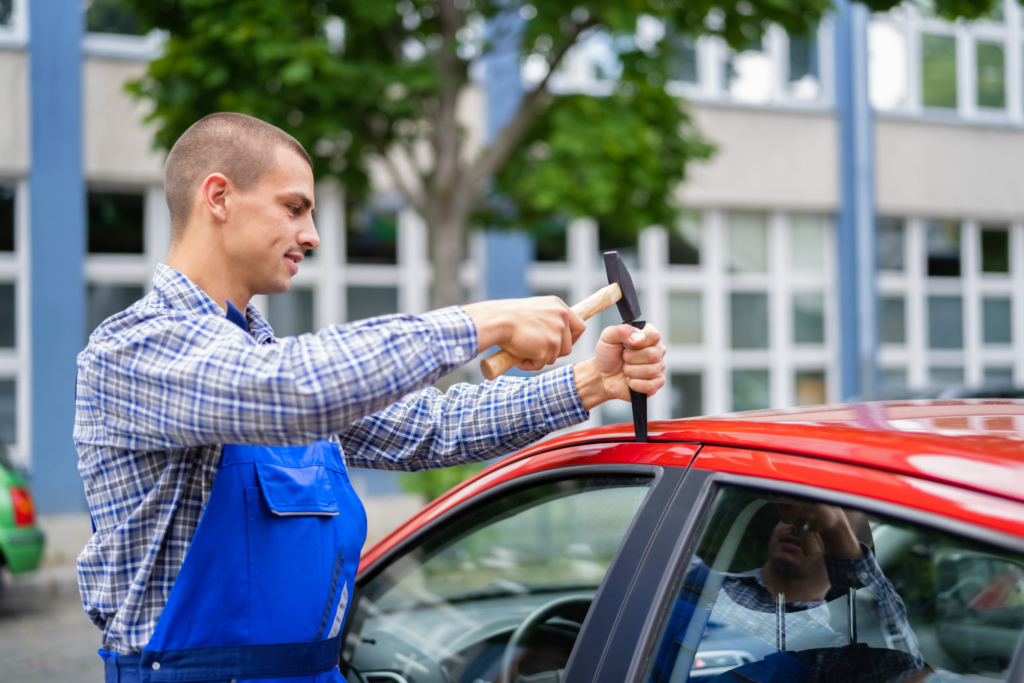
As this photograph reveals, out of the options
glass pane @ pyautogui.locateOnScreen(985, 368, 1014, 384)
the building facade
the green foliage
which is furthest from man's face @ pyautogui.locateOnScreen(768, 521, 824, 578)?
glass pane @ pyautogui.locateOnScreen(985, 368, 1014, 384)

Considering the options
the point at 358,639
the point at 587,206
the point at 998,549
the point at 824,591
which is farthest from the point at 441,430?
the point at 587,206

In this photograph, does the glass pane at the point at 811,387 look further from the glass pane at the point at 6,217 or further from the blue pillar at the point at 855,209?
the glass pane at the point at 6,217

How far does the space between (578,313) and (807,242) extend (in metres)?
12.1

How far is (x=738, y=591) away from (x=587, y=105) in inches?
211

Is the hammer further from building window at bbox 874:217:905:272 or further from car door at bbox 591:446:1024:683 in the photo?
building window at bbox 874:217:905:272

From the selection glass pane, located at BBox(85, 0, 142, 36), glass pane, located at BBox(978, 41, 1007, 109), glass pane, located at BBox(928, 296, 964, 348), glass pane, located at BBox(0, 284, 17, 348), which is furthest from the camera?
glass pane, located at BBox(978, 41, 1007, 109)

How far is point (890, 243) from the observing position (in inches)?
527

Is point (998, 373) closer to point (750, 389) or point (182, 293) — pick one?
point (750, 389)

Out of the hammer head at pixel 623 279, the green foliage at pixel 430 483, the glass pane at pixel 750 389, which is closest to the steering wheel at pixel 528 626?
the hammer head at pixel 623 279

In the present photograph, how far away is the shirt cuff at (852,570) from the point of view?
145 cm

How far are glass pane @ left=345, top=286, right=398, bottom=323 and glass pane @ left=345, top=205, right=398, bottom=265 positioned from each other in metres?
0.34

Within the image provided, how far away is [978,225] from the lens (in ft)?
45.5

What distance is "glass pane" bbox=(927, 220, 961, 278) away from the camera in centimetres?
1355

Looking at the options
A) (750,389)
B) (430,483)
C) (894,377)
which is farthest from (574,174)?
(894,377)
